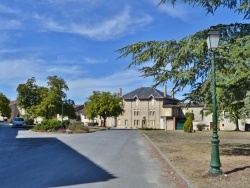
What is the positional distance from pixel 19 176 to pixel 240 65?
779cm

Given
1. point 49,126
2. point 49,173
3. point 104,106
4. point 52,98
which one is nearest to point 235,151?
point 49,173

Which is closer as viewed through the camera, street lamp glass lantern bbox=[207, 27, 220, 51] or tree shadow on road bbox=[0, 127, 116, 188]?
tree shadow on road bbox=[0, 127, 116, 188]

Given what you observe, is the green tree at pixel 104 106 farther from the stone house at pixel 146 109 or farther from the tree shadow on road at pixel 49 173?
the tree shadow on road at pixel 49 173

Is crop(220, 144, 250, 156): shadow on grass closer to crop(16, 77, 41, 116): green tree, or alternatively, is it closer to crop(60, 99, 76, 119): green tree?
crop(60, 99, 76, 119): green tree

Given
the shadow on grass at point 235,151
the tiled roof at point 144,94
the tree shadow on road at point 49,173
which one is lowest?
the tree shadow on road at point 49,173

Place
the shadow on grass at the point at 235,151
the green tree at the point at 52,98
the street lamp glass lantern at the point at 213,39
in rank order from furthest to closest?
1. the green tree at the point at 52,98
2. the shadow on grass at the point at 235,151
3. the street lamp glass lantern at the point at 213,39

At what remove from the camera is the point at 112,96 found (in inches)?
2677

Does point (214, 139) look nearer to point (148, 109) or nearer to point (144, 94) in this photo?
point (148, 109)

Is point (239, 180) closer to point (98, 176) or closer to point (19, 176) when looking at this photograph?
point (98, 176)

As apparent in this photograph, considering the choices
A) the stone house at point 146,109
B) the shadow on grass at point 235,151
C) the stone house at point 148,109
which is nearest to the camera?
the shadow on grass at point 235,151

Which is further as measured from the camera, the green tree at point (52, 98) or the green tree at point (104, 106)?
the green tree at point (104, 106)

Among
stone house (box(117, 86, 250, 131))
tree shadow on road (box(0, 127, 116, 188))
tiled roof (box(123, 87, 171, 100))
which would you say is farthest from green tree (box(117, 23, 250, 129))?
tiled roof (box(123, 87, 171, 100))

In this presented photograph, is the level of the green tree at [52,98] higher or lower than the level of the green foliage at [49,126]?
higher

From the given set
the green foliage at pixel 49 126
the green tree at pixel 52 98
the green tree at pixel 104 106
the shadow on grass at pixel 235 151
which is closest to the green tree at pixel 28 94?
the green tree at pixel 52 98
